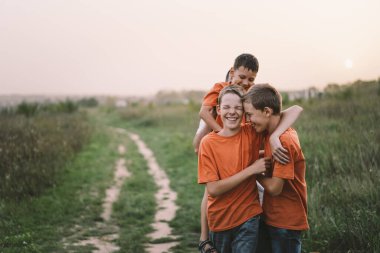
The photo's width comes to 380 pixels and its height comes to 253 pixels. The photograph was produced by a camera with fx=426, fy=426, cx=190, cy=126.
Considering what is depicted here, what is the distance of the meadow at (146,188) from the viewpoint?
16.9 feet

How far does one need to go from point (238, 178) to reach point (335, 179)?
415cm

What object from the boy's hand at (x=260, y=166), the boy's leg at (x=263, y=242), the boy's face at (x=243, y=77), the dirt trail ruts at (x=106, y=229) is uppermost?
the boy's face at (x=243, y=77)

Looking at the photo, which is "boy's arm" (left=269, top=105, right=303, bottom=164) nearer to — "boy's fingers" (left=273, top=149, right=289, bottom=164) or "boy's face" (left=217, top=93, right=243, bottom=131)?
"boy's fingers" (left=273, top=149, right=289, bottom=164)

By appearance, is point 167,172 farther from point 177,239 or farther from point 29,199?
point 177,239

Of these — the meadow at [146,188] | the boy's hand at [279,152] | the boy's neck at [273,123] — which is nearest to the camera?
the boy's hand at [279,152]

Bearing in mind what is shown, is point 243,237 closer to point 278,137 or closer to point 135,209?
point 278,137

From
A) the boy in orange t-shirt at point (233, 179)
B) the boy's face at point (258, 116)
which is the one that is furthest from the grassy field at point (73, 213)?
the boy's face at point (258, 116)

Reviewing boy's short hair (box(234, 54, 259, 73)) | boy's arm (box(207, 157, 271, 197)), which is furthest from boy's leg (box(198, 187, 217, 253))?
boy's short hair (box(234, 54, 259, 73))

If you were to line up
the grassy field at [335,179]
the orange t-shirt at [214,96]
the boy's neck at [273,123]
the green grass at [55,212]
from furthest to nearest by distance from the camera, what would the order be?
the green grass at [55,212], the grassy field at [335,179], the orange t-shirt at [214,96], the boy's neck at [273,123]

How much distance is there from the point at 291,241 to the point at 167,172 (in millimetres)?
8366

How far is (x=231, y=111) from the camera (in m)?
3.03

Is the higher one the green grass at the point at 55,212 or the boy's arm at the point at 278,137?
the boy's arm at the point at 278,137

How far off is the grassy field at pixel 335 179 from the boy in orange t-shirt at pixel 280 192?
158 centimetres

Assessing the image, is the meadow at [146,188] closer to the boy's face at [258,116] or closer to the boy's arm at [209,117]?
the boy's arm at [209,117]
